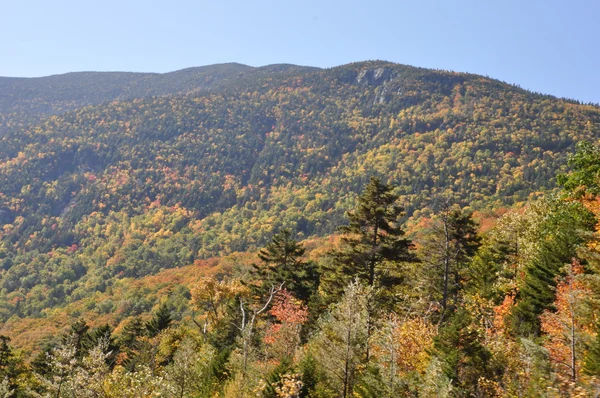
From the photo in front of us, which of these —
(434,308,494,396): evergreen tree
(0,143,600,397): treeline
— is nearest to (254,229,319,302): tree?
(0,143,600,397): treeline

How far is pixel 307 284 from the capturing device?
4072 cm

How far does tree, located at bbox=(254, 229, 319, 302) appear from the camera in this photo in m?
39.3

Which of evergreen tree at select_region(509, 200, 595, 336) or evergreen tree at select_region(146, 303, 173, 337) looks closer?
evergreen tree at select_region(509, 200, 595, 336)

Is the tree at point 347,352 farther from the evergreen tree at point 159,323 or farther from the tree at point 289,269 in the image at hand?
the evergreen tree at point 159,323

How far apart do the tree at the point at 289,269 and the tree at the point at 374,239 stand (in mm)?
9534

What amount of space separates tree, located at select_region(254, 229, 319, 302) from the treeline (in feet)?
0.54

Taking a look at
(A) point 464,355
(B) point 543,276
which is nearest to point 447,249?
(B) point 543,276

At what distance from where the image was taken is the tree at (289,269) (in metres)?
39.3

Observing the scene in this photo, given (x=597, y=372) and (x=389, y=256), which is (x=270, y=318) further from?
(x=597, y=372)

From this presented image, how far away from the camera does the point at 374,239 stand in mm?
29812

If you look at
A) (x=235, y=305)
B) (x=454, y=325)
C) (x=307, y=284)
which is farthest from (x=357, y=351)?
(x=235, y=305)

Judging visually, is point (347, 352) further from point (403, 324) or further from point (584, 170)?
point (584, 170)

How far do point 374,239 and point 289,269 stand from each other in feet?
43.8

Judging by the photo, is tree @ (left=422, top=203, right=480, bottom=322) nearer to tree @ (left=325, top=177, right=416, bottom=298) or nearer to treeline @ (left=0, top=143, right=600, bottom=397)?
treeline @ (left=0, top=143, right=600, bottom=397)
